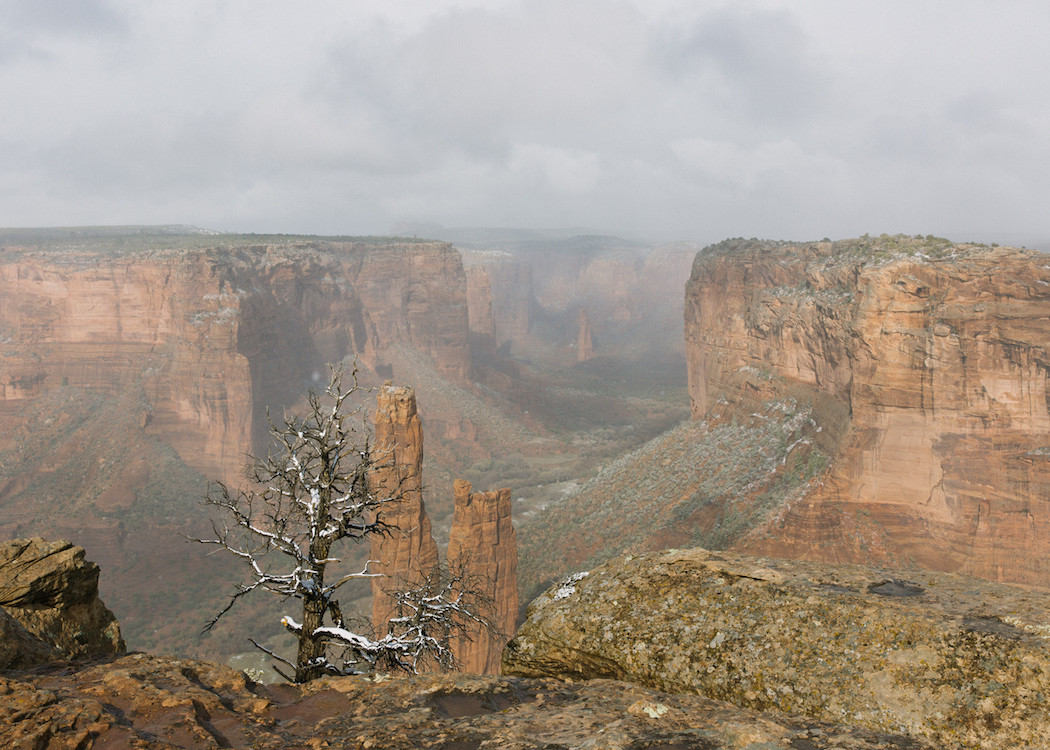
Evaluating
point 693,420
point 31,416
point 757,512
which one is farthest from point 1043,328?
point 31,416

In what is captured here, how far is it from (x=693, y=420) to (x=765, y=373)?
924 cm

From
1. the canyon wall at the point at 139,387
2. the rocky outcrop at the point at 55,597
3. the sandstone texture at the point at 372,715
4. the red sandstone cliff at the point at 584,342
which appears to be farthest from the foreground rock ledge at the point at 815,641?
the red sandstone cliff at the point at 584,342

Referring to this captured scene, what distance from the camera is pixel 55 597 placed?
24.3ft

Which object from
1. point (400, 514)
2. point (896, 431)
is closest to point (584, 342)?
point (896, 431)

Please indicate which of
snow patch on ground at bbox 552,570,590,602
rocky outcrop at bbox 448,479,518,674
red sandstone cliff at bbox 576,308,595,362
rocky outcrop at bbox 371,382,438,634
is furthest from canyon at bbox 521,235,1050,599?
red sandstone cliff at bbox 576,308,595,362

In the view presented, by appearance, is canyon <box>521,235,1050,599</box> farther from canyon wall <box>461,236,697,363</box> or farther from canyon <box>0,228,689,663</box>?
canyon wall <box>461,236,697,363</box>

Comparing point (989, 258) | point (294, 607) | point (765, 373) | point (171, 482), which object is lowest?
point (294, 607)

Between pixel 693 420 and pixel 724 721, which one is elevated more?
pixel 724 721

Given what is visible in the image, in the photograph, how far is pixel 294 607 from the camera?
40344mm

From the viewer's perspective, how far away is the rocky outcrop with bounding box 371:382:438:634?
25.9 meters

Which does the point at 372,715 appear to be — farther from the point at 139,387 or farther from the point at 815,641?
the point at 139,387

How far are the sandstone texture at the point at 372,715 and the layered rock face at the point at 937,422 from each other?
843 inches

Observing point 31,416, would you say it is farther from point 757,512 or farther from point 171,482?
point 757,512

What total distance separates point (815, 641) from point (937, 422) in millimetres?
23054
